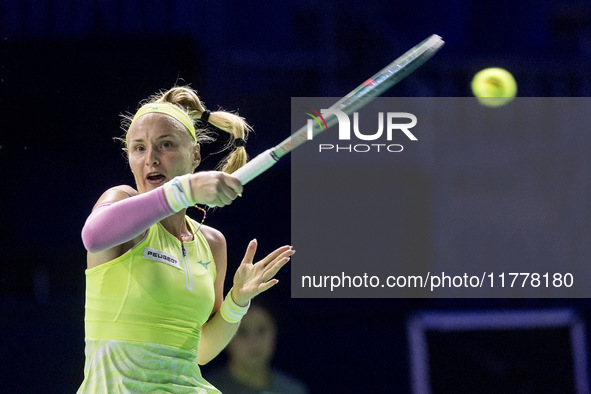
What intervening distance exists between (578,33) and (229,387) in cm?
235

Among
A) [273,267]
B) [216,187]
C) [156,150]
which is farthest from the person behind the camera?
[273,267]

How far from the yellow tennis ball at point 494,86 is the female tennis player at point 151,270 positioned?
205 cm

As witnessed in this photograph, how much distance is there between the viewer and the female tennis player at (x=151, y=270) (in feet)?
5.32

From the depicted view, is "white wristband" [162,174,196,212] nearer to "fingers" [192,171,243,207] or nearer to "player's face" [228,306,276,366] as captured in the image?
"fingers" [192,171,243,207]

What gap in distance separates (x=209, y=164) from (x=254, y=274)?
1.17 m

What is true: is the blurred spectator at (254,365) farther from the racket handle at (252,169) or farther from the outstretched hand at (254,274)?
the racket handle at (252,169)

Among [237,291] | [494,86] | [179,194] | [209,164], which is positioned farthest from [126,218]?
[494,86]

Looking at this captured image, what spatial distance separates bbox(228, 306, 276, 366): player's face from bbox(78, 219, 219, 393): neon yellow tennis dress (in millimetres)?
1255

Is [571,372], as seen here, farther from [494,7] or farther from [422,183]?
[494,7]

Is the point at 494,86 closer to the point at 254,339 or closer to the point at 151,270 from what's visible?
the point at 254,339

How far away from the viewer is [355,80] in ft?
11.5

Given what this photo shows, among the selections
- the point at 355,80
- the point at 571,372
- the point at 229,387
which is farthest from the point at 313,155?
the point at 571,372

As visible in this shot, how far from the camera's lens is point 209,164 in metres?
3.24

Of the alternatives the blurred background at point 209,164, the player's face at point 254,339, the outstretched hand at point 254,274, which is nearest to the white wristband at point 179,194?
Result: the outstretched hand at point 254,274
